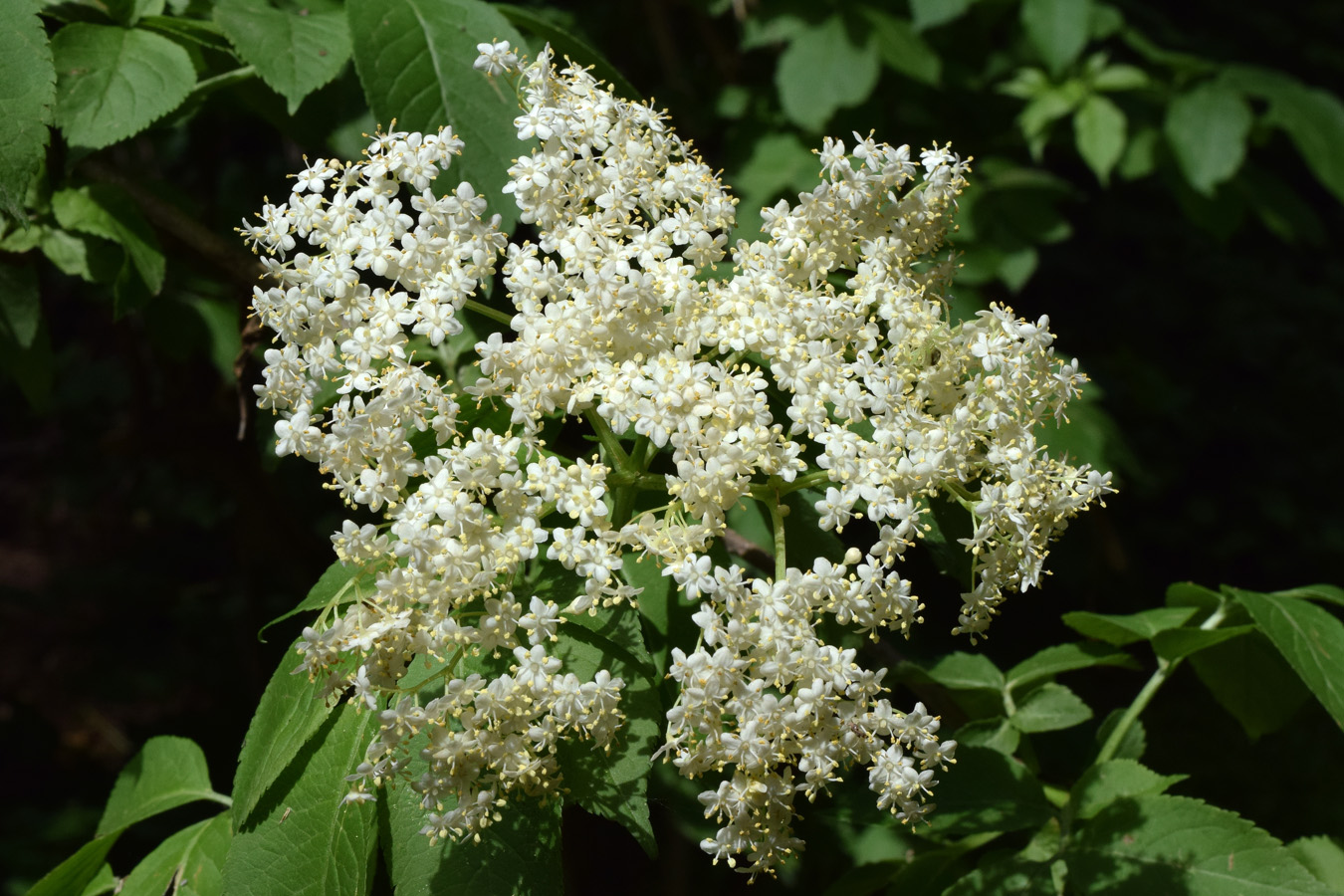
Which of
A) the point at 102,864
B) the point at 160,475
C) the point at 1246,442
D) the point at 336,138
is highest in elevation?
the point at 336,138

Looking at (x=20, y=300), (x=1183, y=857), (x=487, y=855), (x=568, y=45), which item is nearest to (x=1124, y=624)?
(x=1183, y=857)

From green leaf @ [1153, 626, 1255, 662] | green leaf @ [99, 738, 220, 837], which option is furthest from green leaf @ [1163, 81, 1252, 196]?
green leaf @ [99, 738, 220, 837]

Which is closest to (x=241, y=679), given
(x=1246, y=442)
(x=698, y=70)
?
(x=698, y=70)

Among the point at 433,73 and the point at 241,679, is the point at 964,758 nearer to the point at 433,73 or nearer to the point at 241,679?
the point at 433,73

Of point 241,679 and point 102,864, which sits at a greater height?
point 102,864

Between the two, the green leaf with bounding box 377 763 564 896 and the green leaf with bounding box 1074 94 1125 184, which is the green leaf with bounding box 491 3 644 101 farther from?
the green leaf with bounding box 1074 94 1125 184

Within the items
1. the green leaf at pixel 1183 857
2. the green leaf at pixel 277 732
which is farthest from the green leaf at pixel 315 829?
the green leaf at pixel 1183 857

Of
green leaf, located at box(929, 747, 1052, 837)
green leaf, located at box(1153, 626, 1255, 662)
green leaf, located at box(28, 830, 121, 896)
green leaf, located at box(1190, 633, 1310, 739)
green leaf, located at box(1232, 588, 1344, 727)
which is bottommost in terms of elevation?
green leaf, located at box(28, 830, 121, 896)

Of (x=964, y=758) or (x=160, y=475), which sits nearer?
(x=964, y=758)
